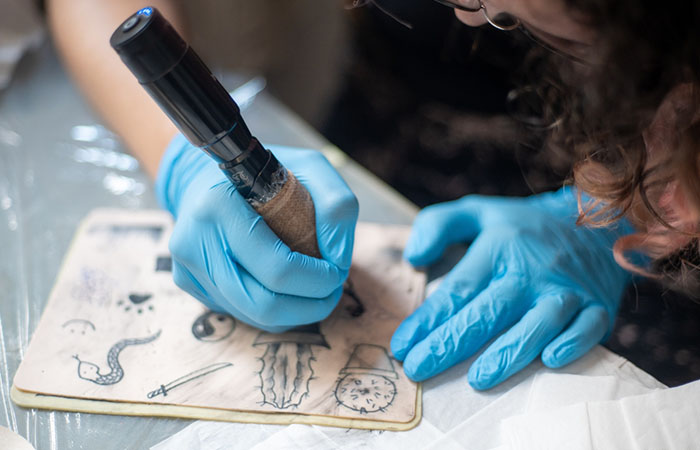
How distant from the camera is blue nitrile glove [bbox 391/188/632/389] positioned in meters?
0.71

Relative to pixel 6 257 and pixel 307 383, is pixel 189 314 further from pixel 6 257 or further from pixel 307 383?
pixel 6 257

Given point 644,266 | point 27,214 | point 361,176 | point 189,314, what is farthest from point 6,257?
point 644,266

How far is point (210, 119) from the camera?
1.95ft

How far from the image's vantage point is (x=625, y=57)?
51cm

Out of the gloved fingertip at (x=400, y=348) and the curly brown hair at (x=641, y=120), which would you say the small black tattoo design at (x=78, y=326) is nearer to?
the gloved fingertip at (x=400, y=348)

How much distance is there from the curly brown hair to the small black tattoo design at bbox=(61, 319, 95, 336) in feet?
2.12

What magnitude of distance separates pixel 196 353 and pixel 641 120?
57cm

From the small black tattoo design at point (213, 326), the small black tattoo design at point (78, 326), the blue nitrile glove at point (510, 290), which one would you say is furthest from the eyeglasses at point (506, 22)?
the small black tattoo design at point (78, 326)

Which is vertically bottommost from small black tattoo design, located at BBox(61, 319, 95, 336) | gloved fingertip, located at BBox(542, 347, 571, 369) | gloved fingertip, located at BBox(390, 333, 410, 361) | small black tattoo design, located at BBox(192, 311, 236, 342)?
gloved fingertip, located at BBox(542, 347, 571, 369)

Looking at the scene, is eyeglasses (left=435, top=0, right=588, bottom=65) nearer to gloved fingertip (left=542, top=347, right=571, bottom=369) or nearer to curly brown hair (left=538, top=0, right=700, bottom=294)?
curly brown hair (left=538, top=0, right=700, bottom=294)

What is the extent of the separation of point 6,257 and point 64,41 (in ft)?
1.62

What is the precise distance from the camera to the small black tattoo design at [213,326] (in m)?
0.75

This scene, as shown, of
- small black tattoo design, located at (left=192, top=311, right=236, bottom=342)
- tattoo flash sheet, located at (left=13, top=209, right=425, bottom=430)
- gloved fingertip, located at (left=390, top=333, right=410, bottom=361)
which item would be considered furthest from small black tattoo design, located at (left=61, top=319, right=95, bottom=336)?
gloved fingertip, located at (left=390, top=333, right=410, bottom=361)

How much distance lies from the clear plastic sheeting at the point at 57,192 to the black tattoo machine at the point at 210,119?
0.27 meters
